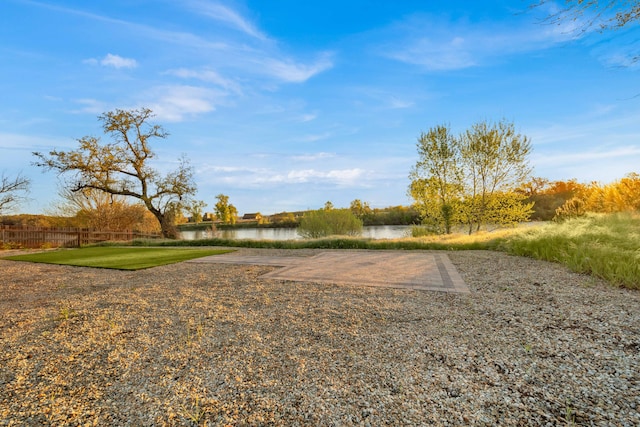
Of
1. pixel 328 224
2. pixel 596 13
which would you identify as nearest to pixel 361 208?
pixel 328 224

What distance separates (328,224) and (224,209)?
18580mm

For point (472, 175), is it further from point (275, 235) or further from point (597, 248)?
point (275, 235)

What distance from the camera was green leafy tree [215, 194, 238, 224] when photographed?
29880mm

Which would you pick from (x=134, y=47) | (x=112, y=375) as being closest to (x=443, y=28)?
(x=134, y=47)

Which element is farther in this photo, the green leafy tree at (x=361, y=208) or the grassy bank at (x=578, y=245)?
the green leafy tree at (x=361, y=208)

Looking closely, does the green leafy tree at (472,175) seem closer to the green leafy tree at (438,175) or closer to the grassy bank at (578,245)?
the green leafy tree at (438,175)

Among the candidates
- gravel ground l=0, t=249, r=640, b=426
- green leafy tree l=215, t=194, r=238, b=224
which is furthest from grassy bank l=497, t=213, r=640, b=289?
green leafy tree l=215, t=194, r=238, b=224

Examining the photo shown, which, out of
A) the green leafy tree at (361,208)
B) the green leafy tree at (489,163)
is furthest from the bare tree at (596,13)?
the green leafy tree at (361,208)

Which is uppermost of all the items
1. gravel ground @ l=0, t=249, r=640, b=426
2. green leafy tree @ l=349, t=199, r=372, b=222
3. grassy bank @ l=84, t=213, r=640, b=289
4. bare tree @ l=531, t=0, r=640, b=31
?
bare tree @ l=531, t=0, r=640, b=31

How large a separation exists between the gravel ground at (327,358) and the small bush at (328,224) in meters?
10.4

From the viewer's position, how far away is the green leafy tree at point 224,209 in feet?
98.0

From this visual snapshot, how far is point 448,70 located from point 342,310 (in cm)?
647

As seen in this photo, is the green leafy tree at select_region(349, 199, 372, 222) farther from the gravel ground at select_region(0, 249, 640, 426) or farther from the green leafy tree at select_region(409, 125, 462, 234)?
the gravel ground at select_region(0, 249, 640, 426)

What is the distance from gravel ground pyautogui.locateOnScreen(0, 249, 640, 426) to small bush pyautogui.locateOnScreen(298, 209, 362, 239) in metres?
10.4
